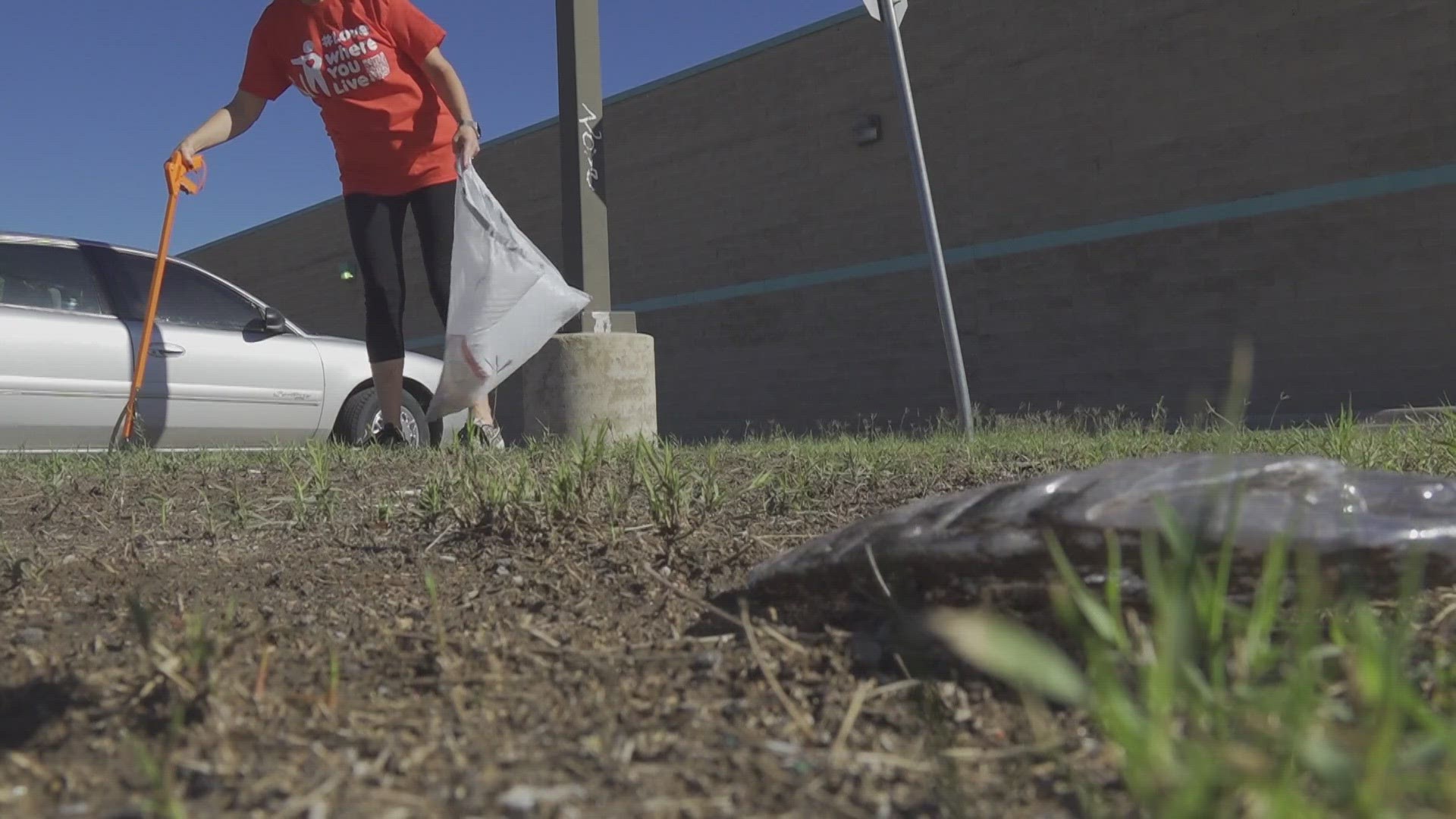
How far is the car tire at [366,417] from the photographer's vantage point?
283 inches

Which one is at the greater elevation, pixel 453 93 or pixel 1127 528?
pixel 453 93

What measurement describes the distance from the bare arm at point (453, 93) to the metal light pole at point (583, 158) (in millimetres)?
Result: 939

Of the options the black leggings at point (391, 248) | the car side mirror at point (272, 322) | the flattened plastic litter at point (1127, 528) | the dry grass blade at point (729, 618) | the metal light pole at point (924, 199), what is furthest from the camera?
the car side mirror at point (272, 322)

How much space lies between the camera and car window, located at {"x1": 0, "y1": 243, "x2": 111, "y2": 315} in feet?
19.9

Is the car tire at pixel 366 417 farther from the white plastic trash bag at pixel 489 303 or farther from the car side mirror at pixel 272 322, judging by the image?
the white plastic trash bag at pixel 489 303

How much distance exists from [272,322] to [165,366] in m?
0.81

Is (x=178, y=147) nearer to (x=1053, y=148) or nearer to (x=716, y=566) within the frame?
(x=716, y=566)

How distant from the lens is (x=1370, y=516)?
5.33 feet

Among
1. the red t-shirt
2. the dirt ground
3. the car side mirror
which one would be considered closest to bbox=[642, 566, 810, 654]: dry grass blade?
the dirt ground

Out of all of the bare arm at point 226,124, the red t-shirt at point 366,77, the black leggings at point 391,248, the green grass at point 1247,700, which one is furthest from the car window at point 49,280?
the green grass at point 1247,700

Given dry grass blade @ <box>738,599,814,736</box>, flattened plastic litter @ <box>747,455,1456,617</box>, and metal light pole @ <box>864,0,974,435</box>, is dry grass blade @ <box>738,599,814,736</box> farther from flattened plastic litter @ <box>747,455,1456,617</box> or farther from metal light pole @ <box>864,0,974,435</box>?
metal light pole @ <box>864,0,974,435</box>

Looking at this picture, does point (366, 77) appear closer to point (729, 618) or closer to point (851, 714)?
point (729, 618)

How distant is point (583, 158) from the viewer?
18.8 feet

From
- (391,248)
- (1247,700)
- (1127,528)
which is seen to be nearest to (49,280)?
(391,248)
